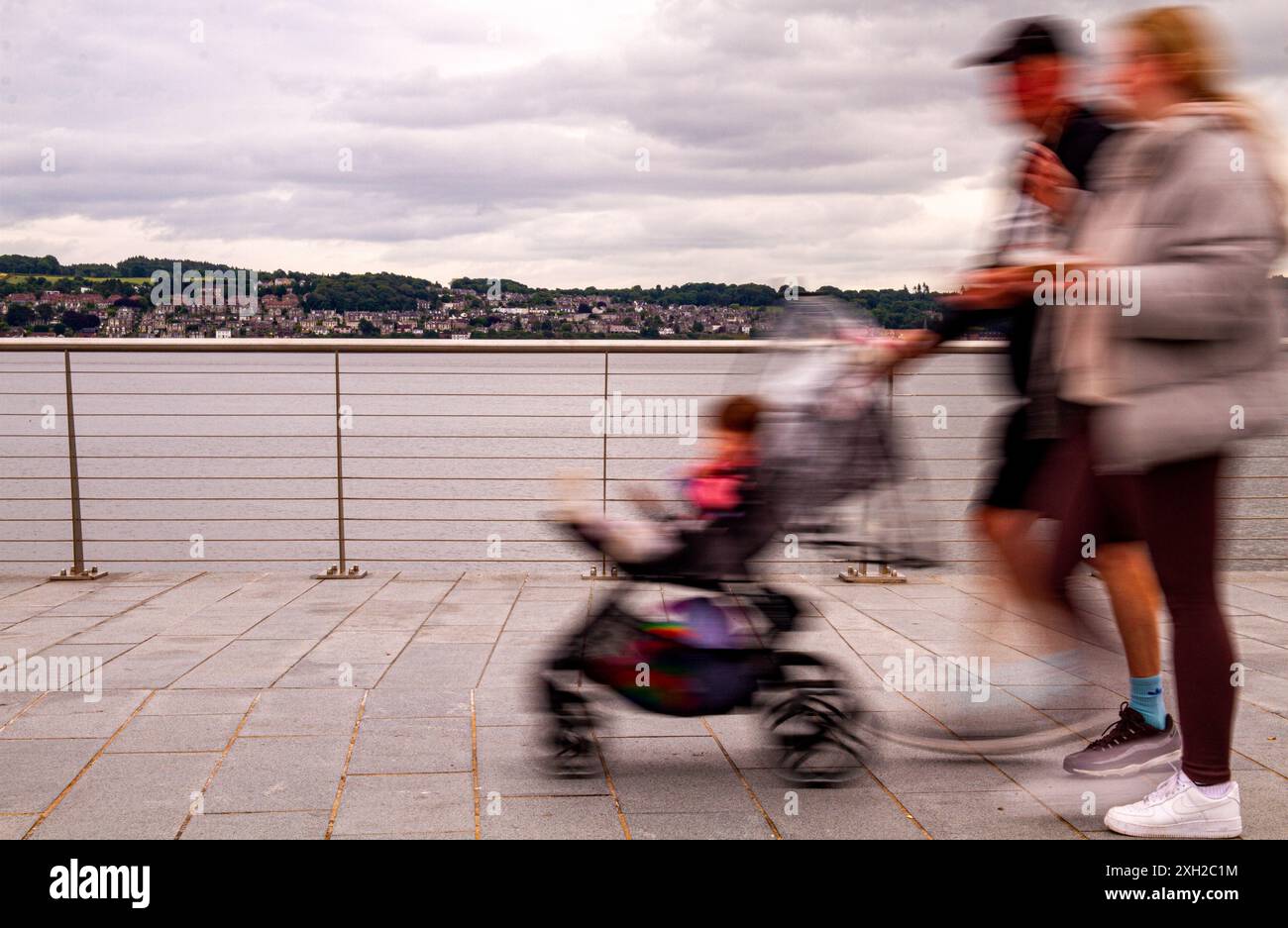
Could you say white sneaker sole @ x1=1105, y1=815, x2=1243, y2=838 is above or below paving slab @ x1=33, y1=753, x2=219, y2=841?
above

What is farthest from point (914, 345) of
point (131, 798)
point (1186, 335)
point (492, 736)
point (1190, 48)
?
point (131, 798)

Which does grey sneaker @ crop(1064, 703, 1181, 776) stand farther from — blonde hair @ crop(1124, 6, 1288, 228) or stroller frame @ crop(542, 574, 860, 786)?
blonde hair @ crop(1124, 6, 1288, 228)

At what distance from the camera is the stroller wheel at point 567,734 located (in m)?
3.03

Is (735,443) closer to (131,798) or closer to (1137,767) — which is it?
(1137,767)

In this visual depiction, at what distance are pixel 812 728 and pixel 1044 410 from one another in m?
1.05

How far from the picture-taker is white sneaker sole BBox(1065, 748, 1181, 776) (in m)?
3.00

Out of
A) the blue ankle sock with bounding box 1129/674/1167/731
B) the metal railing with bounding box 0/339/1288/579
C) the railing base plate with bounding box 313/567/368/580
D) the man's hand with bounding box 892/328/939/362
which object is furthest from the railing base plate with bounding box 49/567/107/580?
the blue ankle sock with bounding box 1129/674/1167/731

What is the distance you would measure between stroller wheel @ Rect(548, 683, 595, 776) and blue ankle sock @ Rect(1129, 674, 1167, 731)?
4.87 ft

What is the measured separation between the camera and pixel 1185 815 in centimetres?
260

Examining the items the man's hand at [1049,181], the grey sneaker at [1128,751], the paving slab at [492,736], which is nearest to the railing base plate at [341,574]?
the paving slab at [492,736]
